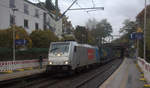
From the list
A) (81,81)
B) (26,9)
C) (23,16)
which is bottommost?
(81,81)

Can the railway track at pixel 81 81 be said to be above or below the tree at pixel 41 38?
below

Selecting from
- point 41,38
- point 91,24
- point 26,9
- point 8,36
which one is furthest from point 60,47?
point 91,24

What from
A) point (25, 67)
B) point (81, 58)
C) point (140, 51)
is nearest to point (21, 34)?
point (25, 67)

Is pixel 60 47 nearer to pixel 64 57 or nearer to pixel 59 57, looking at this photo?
pixel 59 57

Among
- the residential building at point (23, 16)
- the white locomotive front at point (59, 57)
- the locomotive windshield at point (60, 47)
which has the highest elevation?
the residential building at point (23, 16)

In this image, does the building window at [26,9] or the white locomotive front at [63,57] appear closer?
the white locomotive front at [63,57]

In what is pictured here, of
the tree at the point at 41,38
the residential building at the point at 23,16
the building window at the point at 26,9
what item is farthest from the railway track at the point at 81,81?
the building window at the point at 26,9

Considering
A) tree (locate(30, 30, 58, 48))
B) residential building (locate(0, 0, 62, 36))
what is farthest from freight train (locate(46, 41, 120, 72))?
tree (locate(30, 30, 58, 48))

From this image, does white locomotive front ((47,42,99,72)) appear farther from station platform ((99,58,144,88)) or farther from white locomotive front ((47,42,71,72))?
station platform ((99,58,144,88))

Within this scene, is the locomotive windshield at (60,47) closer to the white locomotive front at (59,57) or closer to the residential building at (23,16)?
the white locomotive front at (59,57)

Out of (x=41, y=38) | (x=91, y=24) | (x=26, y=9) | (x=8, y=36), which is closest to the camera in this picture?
(x=8, y=36)

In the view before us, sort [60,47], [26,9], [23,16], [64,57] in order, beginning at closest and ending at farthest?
[64,57]
[60,47]
[23,16]
[26,9]

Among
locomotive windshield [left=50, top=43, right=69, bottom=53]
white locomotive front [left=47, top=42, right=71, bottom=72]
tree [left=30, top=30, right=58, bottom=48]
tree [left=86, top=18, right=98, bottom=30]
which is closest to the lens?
white locomotive front [left=47, top=42, right=71, bottom=72]

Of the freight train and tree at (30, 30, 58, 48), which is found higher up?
tree at (30, 30, 58, 48)
